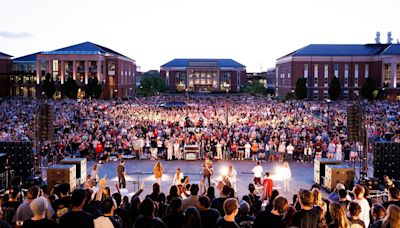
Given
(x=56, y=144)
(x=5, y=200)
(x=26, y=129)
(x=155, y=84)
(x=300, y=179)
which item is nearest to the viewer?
(x=5, y=200)

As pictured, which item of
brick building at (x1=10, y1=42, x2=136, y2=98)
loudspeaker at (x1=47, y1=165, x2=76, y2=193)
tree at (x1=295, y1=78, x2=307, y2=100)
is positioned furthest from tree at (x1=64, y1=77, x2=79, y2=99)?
loudspeaker at (x1=47, y1=165, x2=76, y2=193)

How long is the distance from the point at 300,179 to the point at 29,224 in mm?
15113

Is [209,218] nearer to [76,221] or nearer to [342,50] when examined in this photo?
[76,221]

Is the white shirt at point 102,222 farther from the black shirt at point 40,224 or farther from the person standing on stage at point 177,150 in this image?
the person standing on stage at point 177,150

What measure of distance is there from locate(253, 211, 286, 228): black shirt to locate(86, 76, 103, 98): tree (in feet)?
241

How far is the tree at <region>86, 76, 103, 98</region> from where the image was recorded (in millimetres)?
77613

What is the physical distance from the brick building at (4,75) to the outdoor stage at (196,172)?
79043 millimetres

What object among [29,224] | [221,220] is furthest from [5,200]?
[221,220]

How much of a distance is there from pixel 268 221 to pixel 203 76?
451ft

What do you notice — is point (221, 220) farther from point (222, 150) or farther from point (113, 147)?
point (113, 147)

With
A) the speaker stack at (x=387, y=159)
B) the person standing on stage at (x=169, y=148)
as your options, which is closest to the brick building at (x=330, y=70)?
the person standing on stage at (x=169, y=148)

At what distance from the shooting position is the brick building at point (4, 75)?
93.9 m

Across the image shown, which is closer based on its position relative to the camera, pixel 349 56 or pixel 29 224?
pixel 29 224

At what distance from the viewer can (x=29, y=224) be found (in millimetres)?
6148
